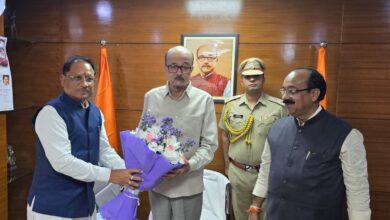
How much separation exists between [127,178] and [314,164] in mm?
1003

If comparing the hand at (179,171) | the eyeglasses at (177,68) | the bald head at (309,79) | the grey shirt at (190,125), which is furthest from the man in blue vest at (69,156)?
the bald head at (309,79)

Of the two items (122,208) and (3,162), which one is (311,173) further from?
(3,162)

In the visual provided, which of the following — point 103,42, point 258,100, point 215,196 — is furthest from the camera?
point 103,42

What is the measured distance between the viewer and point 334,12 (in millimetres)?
2895

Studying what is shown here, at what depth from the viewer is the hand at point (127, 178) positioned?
5.42 ft

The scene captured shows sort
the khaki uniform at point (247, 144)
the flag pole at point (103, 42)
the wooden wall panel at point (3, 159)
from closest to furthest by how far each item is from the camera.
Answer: the wooden wall panel at point (3, 159) → the khaki uniform at point (247, 144) → the flag pole at point (103, 42)

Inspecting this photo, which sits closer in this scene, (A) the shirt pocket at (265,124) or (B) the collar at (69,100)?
(B) the collar at (69,100)

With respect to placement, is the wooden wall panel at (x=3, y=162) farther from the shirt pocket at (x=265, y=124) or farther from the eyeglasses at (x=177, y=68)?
the shirt pocket at (x=265, y=124)

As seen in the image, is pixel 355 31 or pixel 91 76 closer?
pixel 91 76

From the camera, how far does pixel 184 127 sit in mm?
1970

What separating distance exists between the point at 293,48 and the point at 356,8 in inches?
26.1

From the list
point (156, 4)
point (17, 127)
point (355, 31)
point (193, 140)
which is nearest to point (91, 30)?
point (156, 4)

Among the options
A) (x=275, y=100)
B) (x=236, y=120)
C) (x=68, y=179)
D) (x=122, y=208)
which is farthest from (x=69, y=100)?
(x=275, y=100)

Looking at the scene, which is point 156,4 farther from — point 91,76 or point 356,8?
point 356,8
